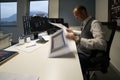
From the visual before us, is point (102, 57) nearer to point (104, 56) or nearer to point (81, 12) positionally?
point (104, 56)

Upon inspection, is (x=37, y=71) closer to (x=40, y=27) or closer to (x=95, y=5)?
(x=40, y=27)

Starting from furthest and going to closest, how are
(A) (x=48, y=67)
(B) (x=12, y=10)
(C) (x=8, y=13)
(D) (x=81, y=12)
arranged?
(C) (x=8, y=13) → (B) (x=12, y=10) → (D) (x=81, y=12) → (A) (x=48, y=67)

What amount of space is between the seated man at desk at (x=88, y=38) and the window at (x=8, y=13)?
15.2 feet

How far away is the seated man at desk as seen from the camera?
1.84 metres

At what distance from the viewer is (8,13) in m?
6.59

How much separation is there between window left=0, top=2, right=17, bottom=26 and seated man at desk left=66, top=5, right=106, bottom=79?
15.2ft

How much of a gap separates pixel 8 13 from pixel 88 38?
525 cm

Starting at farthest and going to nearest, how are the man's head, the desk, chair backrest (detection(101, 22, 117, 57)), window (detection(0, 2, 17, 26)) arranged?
window (detection(0, 2, 17, 26)) → the man's head → chair backrest (detection(101, 22, 117, 57)) → the desk

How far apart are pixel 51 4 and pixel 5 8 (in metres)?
2.30

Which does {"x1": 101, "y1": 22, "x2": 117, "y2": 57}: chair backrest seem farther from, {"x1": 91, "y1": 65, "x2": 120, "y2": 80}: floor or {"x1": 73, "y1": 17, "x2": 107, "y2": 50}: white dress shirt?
{"x1": 91, "y1": 65, "x2": 120, "y2": 80}: floor

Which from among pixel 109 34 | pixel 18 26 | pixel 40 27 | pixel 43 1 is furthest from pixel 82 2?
pixel 109 34

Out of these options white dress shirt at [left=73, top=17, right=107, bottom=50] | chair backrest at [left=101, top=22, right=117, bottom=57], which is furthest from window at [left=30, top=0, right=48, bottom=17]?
white dress shirt at [left=73, top=17, right=107, bottom=50]

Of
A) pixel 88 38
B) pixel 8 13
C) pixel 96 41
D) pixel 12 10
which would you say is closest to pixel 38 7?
pixel 12 10

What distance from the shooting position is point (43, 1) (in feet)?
19.9
